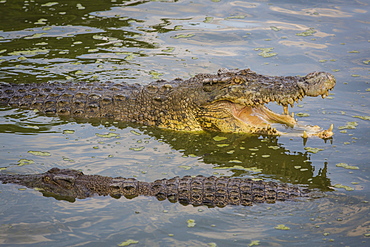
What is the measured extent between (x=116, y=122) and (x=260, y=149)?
2.48 metres

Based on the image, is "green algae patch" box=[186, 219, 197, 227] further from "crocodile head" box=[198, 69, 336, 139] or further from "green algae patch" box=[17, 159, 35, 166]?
"crocodile head" box=[198, 69, 336, 139]

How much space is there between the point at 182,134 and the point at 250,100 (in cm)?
123

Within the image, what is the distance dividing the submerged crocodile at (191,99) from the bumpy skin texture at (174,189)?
2127 mm

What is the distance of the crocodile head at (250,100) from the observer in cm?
783

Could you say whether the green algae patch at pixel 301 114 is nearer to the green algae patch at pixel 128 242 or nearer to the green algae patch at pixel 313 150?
the green algae patch at pixel 313 150

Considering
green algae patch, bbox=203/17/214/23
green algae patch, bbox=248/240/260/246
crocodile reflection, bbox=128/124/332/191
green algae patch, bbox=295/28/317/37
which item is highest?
green algae patch, bbox=203/17/214/23

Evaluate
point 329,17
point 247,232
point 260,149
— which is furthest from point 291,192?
point 329,17

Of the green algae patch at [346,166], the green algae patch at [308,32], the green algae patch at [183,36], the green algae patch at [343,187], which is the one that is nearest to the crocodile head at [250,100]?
the green algae patch at [346,166]

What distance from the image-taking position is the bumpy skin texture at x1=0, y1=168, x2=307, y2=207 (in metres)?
5.79

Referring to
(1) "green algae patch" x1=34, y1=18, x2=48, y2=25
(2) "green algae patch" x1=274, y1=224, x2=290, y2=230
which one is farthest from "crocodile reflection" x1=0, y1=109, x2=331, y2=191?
(1) "green algae patch" x1=34, y1=18, x2=48, y2=25

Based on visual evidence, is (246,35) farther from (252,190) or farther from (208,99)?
(252,190)

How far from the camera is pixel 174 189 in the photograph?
5.89m

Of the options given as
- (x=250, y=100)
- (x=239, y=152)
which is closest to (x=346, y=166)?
(x=239, y=152)

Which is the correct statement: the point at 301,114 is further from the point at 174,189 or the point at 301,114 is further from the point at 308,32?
the point at 308,32
